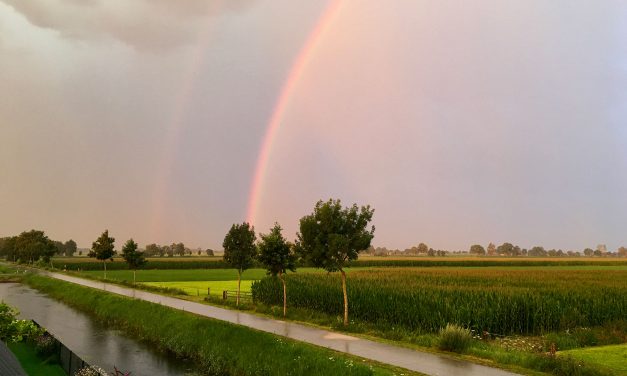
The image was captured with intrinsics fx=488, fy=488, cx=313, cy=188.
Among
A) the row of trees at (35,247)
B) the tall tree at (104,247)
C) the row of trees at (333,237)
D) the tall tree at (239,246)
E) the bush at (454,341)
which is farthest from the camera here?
the row of trees at (35,247)

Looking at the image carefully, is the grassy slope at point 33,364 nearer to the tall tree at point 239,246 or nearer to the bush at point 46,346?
the bush at point 46,346

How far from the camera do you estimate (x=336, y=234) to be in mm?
26734

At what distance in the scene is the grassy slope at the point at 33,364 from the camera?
20359 mm

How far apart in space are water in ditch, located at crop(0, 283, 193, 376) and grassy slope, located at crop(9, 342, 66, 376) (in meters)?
1.72

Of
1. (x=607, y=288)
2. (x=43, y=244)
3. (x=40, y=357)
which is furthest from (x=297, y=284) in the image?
(x=43, y=244)

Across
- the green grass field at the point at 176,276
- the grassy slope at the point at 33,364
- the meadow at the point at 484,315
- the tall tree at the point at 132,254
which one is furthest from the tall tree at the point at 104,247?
the grassy slope at the point at 33,364

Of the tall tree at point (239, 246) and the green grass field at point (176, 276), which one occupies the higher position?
the tall tree at point (239, 246)

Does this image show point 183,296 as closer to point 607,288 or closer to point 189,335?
point 189,335

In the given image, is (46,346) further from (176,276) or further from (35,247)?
(35,247)

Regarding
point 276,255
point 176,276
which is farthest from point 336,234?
point 176,276

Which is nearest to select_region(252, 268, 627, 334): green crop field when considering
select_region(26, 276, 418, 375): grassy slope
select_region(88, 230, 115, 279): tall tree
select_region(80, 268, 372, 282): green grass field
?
select_region(26, 276, 418, 375): grassy slope

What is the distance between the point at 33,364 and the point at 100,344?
505cm

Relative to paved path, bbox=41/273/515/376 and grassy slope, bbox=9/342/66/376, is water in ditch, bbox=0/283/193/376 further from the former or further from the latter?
paved path, bbox=41/273/515/376

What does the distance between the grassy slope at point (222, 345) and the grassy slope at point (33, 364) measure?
19.8 ft
